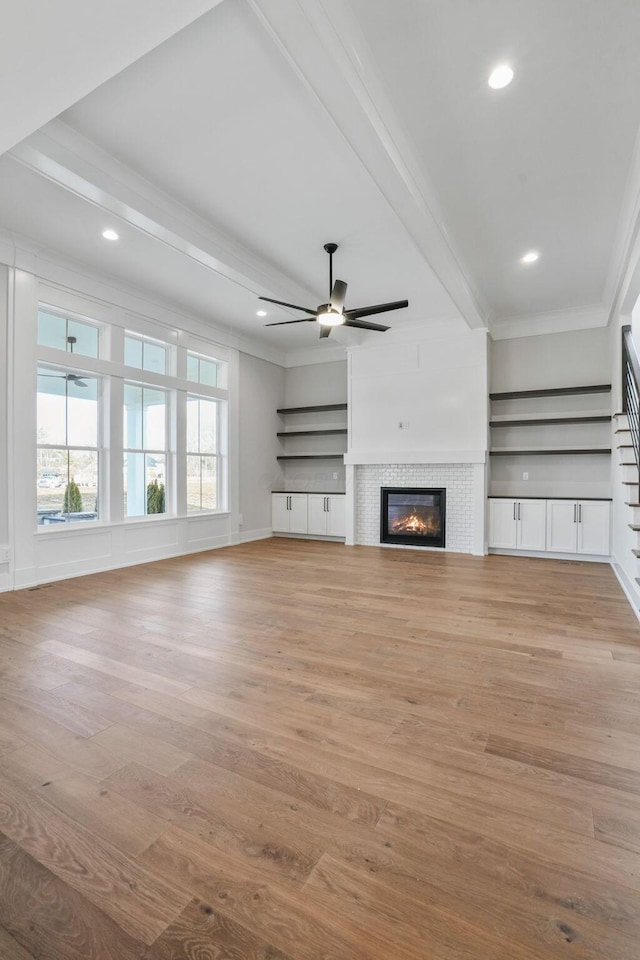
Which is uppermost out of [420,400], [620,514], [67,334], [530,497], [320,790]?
[67,334]

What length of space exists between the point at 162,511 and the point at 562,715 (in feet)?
17.3

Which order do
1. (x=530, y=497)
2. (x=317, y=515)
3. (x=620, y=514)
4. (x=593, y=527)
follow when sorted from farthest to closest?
(x=317, y=515) < (x=530, y=497) < (x=593, y=527) < (x=620, y=514)

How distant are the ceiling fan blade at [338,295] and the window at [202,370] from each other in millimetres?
2946

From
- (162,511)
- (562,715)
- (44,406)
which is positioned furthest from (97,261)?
(562,715)

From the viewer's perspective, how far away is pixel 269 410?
816 cm

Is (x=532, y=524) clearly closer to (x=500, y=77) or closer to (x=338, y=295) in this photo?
(x=338, y=295)

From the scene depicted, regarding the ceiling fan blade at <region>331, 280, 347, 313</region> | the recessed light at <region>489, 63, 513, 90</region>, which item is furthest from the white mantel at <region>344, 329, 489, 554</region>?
the recessed light at <region>489, 63, 513, 90</region>

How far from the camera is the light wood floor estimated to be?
1.14 metres

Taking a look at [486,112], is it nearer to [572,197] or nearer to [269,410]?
[572,197]

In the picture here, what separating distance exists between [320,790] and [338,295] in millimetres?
3903

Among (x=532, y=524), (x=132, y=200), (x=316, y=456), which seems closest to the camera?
(x=132, y=200)

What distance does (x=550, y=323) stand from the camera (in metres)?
6.39

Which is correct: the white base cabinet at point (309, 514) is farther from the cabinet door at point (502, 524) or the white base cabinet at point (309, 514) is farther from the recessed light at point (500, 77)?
the recessed light at point (500, 77)

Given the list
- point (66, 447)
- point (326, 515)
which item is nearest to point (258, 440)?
point (326, 515)
